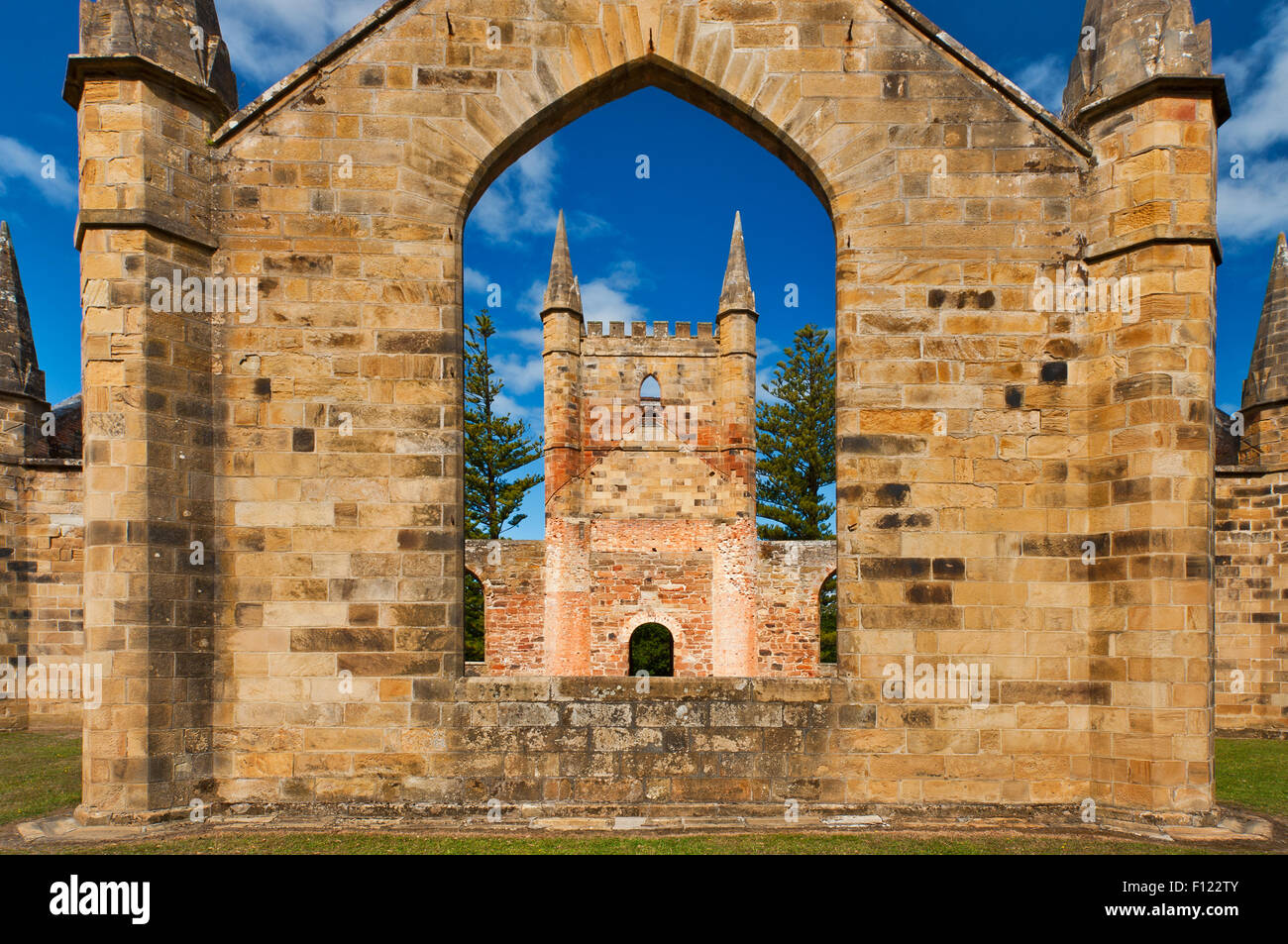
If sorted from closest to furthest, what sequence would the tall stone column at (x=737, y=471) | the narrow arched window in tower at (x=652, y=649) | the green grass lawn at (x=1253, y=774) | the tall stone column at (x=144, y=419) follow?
the tall stone column at (x=144, y=419) < the green grass lawn at (x=1253, y=774) < the tall stone column at (x=737, y=471) < the narrow arched window in tower at (x=652, y=649)

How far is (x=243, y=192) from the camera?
5.98 m

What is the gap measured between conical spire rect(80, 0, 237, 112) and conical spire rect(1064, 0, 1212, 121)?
7027 mm

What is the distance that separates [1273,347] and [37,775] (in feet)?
60.2

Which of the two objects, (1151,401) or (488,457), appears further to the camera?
(488,457)

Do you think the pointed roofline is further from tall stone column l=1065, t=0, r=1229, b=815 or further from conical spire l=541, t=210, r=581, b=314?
conical spire l=541, t=210, r=581, b=314

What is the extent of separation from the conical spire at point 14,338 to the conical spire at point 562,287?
11.4 meters

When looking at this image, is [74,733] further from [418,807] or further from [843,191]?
[843,191]

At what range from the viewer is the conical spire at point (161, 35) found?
5559mm

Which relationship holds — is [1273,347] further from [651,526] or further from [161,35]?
[161,35]

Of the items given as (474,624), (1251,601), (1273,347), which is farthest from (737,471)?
(474,624)

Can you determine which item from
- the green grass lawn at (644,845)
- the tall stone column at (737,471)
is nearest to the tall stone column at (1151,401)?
the green grass lawn at (644,845)

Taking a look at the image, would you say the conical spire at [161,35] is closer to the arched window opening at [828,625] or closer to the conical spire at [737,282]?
the conical spire at [737,282]

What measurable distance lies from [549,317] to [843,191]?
15.3 meters

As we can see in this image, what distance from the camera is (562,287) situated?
67.7 feet
